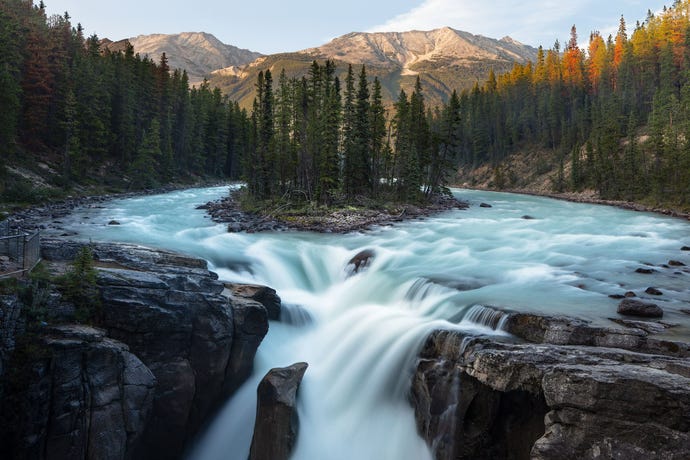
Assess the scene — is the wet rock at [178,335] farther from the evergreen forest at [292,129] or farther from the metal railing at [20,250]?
the evergreen forest at [292,129]

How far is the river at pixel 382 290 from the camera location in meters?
11.9

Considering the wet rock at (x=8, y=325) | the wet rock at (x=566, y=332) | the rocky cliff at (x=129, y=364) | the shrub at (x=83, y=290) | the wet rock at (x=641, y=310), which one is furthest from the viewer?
the wet rock at (x=641, y=310)

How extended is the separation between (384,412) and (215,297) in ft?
19.6

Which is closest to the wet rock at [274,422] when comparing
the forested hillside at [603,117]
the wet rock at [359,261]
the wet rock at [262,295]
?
the wet rock at [262,295]

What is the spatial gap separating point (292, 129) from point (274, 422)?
39.5m

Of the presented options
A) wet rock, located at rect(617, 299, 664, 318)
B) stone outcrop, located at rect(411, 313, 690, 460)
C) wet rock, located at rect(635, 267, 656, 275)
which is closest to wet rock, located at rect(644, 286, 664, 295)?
wet rock, located at rect(617, 299, 664, 318)

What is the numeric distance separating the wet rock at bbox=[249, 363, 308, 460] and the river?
526 mm

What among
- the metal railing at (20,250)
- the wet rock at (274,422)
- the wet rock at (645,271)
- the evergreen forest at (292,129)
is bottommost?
the wet rock at (274,422)

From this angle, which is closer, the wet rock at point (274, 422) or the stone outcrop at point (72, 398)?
the stone outcrop at point (72, 398)

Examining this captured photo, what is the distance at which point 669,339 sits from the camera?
1020 centimetres

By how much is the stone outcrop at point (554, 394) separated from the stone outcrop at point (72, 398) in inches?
282

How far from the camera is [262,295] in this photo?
50.6ft

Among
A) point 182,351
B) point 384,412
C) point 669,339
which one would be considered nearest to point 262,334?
point 182,351

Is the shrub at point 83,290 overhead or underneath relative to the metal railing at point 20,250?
underneath
